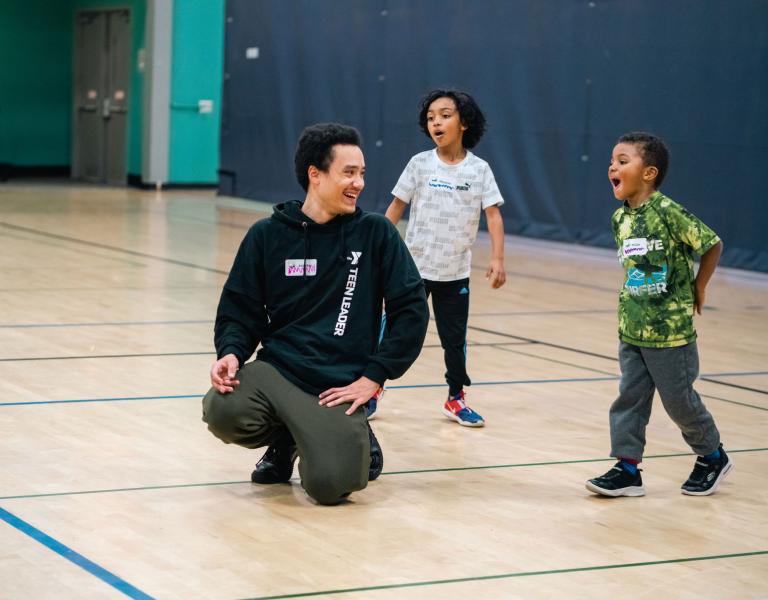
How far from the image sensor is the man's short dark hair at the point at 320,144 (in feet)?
12.3

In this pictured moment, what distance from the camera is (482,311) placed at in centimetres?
763

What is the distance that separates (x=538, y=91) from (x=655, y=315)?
333 inches

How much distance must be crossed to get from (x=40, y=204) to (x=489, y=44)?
5229 mm

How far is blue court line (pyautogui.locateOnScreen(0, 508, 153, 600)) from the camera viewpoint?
2816 millimetres

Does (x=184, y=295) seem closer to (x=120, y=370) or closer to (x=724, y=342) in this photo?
(x=120, y=370)

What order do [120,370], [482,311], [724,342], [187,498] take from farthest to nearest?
1. [482,311]
2. [724,342]
3. [120,370]
4. [187,498]

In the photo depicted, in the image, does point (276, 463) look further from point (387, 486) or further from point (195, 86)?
point (195, 86)

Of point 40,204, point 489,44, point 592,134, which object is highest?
point 489,44

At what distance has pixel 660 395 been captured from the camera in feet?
12.3

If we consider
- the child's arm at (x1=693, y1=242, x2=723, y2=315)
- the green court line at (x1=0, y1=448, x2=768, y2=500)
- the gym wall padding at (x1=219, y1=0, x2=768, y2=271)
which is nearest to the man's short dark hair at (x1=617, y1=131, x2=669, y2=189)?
the child's arm at (x1=693, y1=242, x2=723, y2=315)

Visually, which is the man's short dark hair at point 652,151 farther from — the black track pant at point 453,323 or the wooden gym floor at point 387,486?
the black track pant at point 453,323

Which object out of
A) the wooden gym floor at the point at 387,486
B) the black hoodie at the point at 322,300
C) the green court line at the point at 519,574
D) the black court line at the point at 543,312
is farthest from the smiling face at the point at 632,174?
the black court line at the point at 543,312

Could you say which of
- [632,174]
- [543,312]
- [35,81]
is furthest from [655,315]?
[35,81]

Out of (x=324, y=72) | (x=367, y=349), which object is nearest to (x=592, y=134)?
(x=324, y=72)
